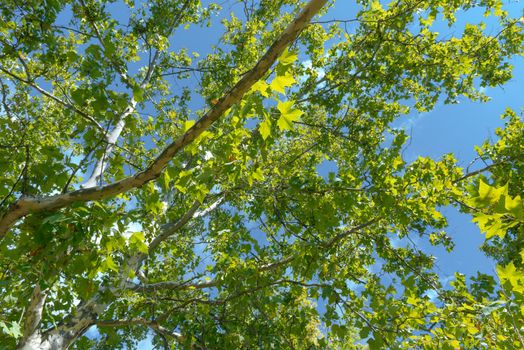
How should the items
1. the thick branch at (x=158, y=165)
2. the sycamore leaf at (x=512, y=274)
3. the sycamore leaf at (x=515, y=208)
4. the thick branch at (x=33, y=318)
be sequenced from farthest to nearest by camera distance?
the thick branch at (x=33, y=318) → the thick branch at (x=158, y=165) → the sycamore leaf at (x=512, y=274) → the sycamore leaf at (x=515, y=208)

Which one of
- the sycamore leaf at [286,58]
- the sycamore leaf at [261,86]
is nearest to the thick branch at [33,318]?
the sycamore leaf at [261,86]

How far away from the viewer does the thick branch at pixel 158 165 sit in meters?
2.12

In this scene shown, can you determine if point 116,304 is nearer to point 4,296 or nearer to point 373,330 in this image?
point 4,296

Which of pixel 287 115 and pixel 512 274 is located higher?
pixel 287 115

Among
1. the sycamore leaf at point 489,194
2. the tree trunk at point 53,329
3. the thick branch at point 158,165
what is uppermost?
the thick branch at point 158,165

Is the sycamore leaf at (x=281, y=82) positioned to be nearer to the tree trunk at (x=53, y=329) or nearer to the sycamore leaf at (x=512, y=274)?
the sycamore leaf at (x=512, y=274)

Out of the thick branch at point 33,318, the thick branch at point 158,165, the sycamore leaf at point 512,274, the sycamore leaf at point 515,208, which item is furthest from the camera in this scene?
the thick branch at point 33,318

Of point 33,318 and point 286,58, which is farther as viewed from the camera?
point 33,318

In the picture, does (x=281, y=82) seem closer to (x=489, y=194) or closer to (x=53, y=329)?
(x=489, y=194)

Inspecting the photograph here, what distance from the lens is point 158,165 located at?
2.40 metres

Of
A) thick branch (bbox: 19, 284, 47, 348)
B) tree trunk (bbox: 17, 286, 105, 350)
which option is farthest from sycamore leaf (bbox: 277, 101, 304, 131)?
thick branch (bbox: 19, 284, 47, 348)

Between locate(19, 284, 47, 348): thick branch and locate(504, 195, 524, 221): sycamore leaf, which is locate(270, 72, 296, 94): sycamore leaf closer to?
locate(504, 195, 524, 221): sycamore leaf

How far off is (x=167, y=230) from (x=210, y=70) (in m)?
3.51

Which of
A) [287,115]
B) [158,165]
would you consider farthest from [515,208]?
[158,165]
